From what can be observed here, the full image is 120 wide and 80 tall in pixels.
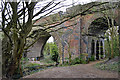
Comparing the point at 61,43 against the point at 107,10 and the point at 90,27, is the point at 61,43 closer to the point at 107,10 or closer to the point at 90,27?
the point at 90,27

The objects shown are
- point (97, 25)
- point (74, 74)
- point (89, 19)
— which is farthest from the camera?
point (97, 25)

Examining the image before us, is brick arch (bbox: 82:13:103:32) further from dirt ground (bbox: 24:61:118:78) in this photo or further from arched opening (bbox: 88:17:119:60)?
dirt ground (bbox: 24:61:118:78)

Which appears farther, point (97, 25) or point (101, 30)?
point (101, 30)

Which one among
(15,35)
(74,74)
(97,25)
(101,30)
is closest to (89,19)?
(97,25)

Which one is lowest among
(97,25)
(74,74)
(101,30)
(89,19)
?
(74,74)

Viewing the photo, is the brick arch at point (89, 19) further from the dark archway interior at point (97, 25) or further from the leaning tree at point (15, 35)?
the leaning tree at point (15, 35)

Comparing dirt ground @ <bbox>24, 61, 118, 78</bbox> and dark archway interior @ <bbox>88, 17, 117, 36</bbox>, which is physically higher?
dark archway interior @ <bbox>88, 17, 117, 36</bbox>

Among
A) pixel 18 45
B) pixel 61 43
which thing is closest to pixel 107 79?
pixel 18 45

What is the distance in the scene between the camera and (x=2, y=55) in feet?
10.9

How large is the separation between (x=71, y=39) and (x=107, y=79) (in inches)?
207

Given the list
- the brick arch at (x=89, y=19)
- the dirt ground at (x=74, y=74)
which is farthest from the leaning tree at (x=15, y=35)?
the brick arch at (x=89, y=19)

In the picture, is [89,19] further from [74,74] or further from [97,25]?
[74,74]

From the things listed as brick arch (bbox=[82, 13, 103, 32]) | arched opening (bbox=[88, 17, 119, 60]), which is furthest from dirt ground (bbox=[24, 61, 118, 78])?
brick arch (bbox=[82, 13, 103, 32])

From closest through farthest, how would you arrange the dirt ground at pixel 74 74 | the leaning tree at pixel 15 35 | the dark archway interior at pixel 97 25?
1. the leaning tree at pixel 15 35
2. the dirt ground at pixel 74 74
3. the dark archway interior at pixel 97 25
